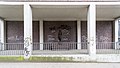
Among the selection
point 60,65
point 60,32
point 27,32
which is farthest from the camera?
point 60,32

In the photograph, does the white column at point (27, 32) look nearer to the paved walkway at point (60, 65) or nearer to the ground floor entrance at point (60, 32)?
the paved walkway at point (60, 65)

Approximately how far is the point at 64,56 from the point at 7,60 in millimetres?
3824

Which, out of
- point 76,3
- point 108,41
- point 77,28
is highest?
point 76,3

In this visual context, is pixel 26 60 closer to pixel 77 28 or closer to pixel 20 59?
pixel 20 59

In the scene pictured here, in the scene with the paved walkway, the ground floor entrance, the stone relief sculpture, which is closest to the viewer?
the paved walkway

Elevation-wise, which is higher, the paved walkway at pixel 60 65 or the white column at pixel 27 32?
the white column at pixel 27 32

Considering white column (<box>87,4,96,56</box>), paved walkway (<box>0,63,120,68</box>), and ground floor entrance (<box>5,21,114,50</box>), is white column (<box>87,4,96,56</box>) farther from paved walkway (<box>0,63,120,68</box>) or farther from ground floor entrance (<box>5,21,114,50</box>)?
ground floor entrance (<box>5,21,114,50</box>)

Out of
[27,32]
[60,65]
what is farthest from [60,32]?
[27,32]

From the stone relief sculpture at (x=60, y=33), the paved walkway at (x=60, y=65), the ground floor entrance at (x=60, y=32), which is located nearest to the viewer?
the paved walkway at (x=60, y=65)

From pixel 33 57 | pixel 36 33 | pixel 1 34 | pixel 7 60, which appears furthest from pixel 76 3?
pixel 1 34

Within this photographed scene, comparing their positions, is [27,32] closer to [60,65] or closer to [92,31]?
[60,65]

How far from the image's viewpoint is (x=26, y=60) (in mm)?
10344

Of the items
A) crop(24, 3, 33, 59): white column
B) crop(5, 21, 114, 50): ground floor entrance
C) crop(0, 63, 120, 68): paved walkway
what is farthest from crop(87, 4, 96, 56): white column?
crop(5, 21, 114, 50): ground floor entrance

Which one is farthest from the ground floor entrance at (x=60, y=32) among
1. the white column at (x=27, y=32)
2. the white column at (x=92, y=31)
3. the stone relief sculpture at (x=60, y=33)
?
the white column at (x=27, y=32)
